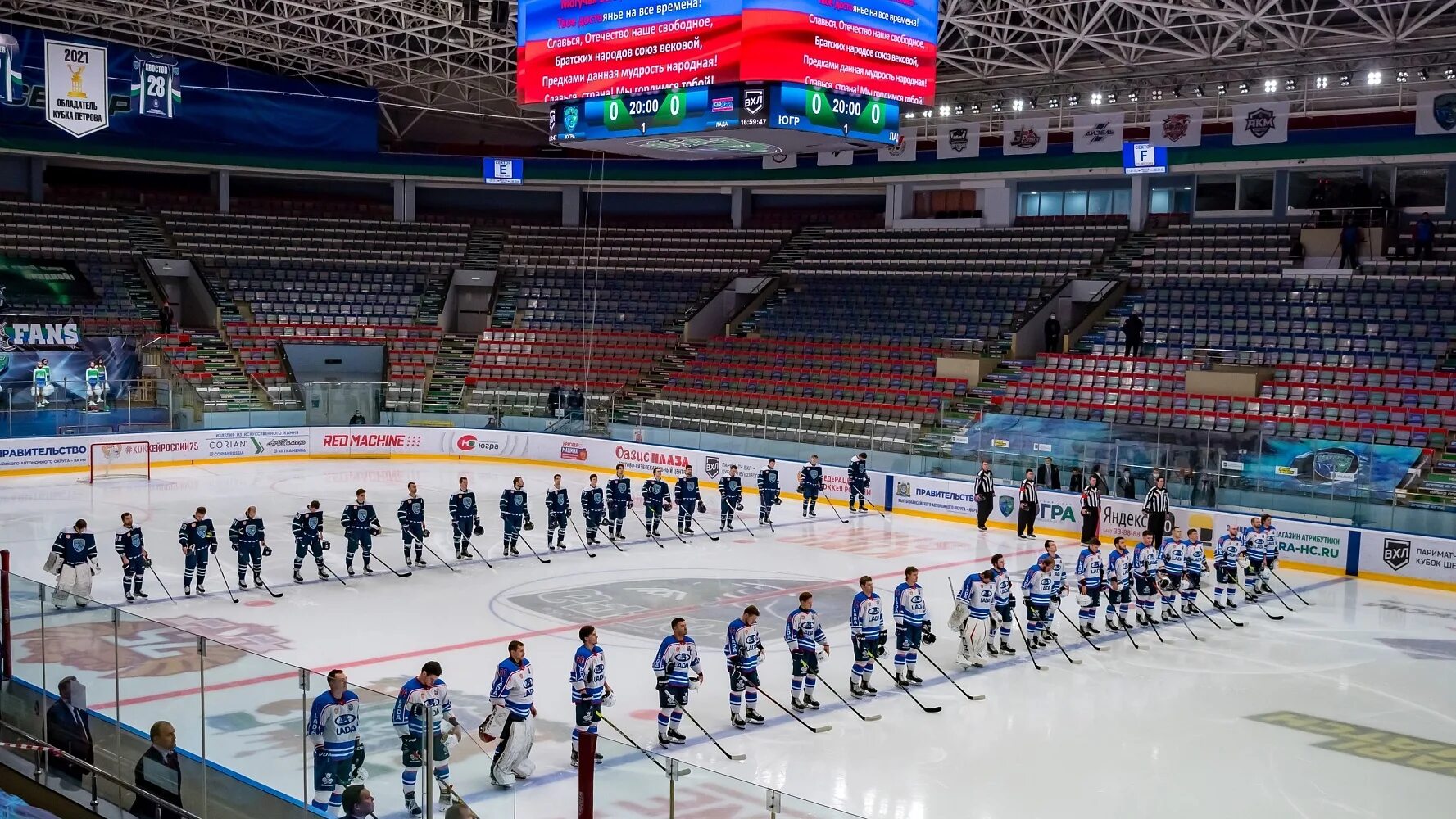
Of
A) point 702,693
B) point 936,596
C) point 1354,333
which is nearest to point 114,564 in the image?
point 702,693

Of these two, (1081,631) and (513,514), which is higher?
(513,514)

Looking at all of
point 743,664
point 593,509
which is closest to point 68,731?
point 743,664

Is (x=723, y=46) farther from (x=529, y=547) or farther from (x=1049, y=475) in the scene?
(x=1049, y=475)

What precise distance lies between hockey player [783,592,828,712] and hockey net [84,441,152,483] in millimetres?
20517

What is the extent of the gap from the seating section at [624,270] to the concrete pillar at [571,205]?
53.8 inches

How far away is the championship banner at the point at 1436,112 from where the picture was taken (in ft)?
101

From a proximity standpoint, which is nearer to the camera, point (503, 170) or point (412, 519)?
point (412, 519)

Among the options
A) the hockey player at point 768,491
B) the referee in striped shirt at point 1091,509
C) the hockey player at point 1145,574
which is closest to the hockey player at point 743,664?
the hockey player at point 1145,574

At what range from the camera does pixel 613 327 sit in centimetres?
4191

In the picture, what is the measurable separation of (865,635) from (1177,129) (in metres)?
24.9

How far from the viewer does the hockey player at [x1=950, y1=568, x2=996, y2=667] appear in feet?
51.7

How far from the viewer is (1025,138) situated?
37844mm

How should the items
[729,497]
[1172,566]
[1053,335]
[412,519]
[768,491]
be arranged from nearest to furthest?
[1172,566] < [412,519] < [729,497] < [768,491] < [1053,335]

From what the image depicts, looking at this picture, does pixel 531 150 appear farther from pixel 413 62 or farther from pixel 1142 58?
pixel 1142 58
